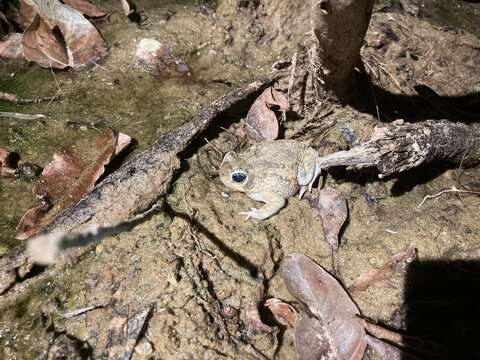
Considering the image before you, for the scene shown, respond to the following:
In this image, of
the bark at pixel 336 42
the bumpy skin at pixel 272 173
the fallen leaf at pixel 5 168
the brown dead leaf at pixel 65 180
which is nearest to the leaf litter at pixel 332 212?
the bumpy skin at pixel 272 173

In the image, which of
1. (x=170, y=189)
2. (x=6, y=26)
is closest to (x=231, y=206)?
(x=170, y=189)

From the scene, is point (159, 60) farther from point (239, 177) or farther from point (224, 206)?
point (224, 206)

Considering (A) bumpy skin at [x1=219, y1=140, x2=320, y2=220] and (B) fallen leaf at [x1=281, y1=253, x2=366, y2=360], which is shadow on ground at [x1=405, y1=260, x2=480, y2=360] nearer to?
(B) fallen leaf at [x1=281, y1=253, x2=366, y2=360]

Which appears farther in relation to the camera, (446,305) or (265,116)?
(265,116)

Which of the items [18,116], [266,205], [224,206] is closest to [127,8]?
[18,116]

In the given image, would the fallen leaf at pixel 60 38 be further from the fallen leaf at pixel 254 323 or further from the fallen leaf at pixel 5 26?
the fallen leaf at pixel 254 323

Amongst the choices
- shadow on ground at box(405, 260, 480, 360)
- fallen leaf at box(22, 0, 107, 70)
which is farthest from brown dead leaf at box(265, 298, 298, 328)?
fallen leaf at box(22, 0, 107, 70)
